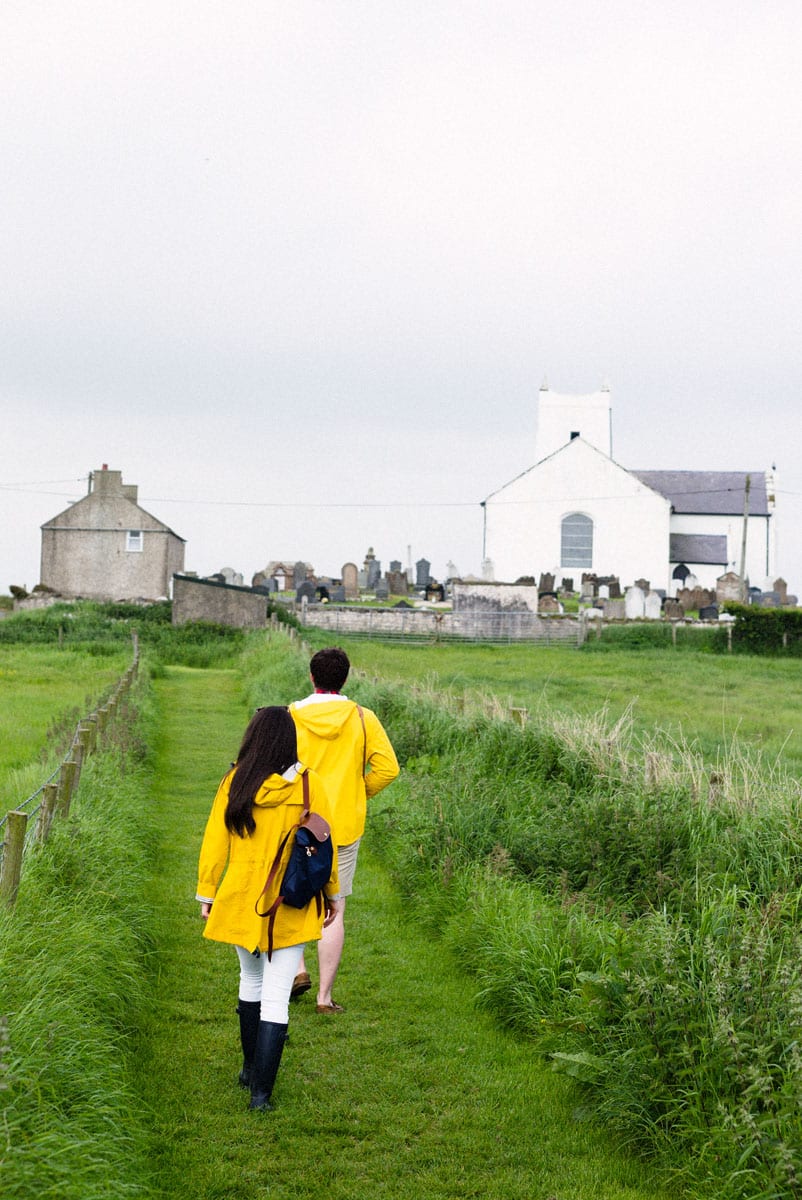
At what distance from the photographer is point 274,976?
474 centimetres

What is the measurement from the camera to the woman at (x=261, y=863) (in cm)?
469

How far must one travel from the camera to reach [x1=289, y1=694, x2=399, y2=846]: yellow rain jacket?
19.1ft

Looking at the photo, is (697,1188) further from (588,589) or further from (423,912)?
(588,589)

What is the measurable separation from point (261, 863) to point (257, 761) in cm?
43

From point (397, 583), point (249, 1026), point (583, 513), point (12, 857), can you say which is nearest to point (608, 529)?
point (583, 513)

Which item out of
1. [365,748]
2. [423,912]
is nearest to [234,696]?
[423,912]

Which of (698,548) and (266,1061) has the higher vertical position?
(698,548)

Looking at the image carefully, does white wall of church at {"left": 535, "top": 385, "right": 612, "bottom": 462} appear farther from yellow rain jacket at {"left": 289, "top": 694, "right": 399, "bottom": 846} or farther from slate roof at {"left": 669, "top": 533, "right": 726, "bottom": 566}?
yellow rain jacket at {"left": 289, "top": 694, "right": 399, "bottom": 846}

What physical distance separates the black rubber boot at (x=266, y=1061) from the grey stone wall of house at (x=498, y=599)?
33.0 meters

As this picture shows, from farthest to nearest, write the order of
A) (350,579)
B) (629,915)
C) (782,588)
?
1. (782,588)
2. (350,579)
3. (629,915)

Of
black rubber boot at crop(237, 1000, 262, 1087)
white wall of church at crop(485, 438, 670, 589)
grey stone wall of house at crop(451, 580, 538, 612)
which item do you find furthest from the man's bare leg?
white wall of church at crop(485, 438, 670, 589)

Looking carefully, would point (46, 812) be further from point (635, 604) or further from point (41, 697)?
point (635, 604)

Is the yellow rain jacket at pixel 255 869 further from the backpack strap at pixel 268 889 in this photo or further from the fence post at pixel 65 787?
the fence post at pixel 65 787

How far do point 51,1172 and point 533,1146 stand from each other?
2141 mm
